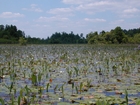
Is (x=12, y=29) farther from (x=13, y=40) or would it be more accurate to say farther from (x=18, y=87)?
(x=18, y=87)

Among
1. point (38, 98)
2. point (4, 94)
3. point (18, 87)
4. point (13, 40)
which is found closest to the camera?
point (38, 98)

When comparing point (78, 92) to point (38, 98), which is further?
point (78, 92)

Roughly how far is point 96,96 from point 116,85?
1.38m

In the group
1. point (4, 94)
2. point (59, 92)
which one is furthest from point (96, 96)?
point (4, 94)

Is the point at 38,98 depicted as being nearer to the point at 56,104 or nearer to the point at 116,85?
the point at 56,104

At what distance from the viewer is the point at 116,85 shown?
5.75 metres

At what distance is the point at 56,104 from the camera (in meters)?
4.00

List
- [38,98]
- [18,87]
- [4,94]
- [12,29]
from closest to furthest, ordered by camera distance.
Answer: [38,98] → [4,94] → [18,87] → [12,29]

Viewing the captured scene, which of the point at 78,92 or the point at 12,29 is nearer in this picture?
the point at 78,92

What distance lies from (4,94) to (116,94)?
2.31 metres

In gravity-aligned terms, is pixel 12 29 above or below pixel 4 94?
above

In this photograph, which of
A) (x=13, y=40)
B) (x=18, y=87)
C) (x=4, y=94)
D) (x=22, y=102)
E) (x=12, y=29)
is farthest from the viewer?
(x=12, y=29)

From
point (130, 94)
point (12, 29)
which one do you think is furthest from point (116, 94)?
point (12, 29)

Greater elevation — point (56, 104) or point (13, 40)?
point (13, 40)
